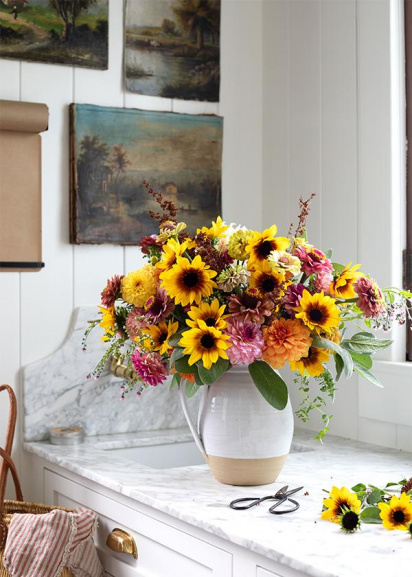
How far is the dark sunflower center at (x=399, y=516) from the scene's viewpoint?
4.09 feet

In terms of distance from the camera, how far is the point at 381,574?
1.06 meters

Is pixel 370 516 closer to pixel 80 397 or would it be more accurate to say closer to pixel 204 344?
pixel 204 344

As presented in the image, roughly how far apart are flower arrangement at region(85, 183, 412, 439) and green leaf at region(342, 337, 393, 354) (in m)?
0.02

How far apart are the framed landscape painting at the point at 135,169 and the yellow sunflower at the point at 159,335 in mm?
729

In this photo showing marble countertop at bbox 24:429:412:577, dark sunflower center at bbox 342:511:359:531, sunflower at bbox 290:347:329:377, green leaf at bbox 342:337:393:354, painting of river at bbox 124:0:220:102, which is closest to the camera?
marble countertop at bbox 24:429:412:577

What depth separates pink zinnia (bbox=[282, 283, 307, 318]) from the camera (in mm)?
1432

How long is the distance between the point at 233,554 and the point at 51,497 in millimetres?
803

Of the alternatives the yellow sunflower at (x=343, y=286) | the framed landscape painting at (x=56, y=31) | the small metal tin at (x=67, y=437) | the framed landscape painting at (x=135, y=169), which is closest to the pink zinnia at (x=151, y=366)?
the yellow sunflower at (x=343, y=286)

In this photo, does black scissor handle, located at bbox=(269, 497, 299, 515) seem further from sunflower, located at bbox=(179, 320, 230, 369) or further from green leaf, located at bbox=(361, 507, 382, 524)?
sunflower, located at bbox=(179, 320, 230, 369)

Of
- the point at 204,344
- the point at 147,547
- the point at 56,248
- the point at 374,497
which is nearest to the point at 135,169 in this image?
the point at 56,248

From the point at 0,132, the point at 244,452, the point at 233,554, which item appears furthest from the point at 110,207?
the point at 233,554

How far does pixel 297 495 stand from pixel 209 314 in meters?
0.37

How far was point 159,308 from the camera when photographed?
4.83 ft

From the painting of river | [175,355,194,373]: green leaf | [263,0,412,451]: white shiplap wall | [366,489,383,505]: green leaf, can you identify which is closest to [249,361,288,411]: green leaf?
[175,355,194,373]: green leaf
